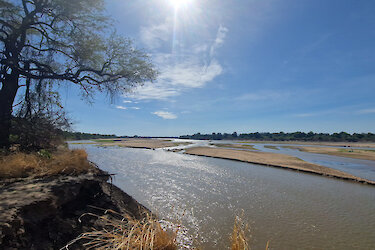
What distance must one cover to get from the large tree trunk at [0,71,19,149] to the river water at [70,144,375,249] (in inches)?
250

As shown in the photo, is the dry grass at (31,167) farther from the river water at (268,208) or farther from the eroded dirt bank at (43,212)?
the river water at (268,208)

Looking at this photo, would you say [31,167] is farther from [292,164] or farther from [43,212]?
[292,164]

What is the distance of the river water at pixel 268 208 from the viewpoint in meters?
5.43

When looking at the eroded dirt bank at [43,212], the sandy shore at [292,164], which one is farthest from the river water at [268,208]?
the eroded dirt bank at [43,212]

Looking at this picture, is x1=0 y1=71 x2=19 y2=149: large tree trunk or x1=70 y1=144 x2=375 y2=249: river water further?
x1=0 y1=71 x2=19 y2=149: large tree trunk

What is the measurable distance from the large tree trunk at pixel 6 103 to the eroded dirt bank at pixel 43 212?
4.51 meters

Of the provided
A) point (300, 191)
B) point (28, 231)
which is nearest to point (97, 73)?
point (28, 231)

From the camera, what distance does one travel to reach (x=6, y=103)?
746 cm

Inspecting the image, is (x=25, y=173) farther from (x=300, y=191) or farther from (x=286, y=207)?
(x=300, y=191)

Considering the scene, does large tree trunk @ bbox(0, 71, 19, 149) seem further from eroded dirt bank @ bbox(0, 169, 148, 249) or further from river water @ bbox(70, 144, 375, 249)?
river water @ bbox(70, 144, 375, 249)

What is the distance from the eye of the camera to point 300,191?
1023cm

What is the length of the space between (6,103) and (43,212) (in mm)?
7552

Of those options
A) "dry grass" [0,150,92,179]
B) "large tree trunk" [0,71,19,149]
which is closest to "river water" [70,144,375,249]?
"dry grass" [0,150,92,179]

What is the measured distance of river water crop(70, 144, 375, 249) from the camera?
17.8 ft
